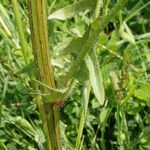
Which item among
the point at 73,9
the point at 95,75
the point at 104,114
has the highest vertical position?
the point at 73,9

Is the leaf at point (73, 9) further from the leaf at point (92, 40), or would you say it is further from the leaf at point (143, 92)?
the leaf at point (143, 92)

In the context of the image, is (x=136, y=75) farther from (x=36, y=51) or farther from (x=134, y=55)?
(x=36, y=51)

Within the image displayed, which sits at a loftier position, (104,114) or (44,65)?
(44,65)

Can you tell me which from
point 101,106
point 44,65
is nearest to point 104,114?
point 101,106

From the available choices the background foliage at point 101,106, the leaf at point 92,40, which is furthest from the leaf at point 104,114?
the leaf at point 92,40

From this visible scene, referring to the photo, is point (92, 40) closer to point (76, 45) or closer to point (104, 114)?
point (76, 45)

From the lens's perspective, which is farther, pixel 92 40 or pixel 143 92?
pixel 143 92

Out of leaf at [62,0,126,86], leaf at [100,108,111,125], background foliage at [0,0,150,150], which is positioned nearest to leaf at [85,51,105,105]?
leaf at [62,0,126,86]
